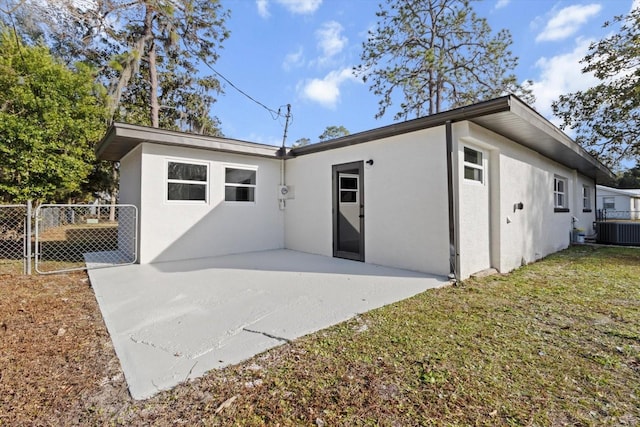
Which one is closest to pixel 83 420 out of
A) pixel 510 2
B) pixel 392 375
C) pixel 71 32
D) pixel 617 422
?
pixel 392 375

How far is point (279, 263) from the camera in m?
6.09

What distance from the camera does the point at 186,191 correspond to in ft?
21.6

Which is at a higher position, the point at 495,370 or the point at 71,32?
the point at 71,32

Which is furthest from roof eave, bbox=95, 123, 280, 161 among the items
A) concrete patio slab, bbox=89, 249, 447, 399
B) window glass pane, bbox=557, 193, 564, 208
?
window glass pane, bbox=557, 193, 564, 208

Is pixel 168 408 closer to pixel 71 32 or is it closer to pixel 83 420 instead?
pixel 83 420

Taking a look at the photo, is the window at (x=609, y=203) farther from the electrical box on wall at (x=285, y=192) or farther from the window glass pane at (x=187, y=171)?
the window glass pane at (x=187, y=171)

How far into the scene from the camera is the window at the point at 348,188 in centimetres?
723

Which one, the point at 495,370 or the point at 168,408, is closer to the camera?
the point at 168,408

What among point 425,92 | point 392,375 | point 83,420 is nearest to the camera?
Answer: point 83,420

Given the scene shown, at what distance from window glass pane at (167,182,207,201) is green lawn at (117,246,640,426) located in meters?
4.88

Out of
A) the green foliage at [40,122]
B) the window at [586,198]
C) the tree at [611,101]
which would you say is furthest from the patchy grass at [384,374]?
the tree at [611,101]

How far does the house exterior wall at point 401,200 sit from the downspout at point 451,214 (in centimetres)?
10

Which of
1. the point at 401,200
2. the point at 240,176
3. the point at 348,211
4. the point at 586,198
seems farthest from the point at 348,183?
the point at 586,198

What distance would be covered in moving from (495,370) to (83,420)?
8.42 ft
